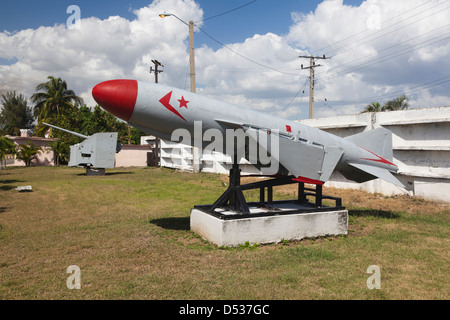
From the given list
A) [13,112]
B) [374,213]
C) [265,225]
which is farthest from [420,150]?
[13,112]

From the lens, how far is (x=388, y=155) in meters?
8.78

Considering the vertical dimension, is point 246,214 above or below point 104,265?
above

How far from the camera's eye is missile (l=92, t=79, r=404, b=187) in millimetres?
5801

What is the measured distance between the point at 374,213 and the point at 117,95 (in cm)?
841

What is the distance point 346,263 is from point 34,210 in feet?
31.7

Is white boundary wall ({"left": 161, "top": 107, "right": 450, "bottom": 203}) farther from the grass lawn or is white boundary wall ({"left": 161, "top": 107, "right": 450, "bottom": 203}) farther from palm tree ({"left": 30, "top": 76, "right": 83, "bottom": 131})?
palm tree ({"left": 30, "top": 76, "right": 83, "bottom": 131})

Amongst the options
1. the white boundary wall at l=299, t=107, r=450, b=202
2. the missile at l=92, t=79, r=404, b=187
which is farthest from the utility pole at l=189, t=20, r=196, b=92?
the missile at l=92, t=79, r=404, b=187

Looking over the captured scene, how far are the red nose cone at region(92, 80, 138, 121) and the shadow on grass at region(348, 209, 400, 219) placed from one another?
754cm

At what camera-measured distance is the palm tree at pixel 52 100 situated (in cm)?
3697

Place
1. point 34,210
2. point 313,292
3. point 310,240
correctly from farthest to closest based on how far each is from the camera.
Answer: point 34,210, point 310,240, point 313,292

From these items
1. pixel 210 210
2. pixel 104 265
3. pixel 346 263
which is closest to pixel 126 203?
pixel 210 210

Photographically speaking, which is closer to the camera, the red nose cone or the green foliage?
the red nose cone

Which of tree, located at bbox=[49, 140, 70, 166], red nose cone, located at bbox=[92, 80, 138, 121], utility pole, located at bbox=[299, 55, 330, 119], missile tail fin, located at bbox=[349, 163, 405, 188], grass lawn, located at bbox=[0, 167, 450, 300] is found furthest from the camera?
tree, located at bbox=[49, 140, 70, 166]

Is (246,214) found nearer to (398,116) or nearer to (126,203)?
(126,203)
